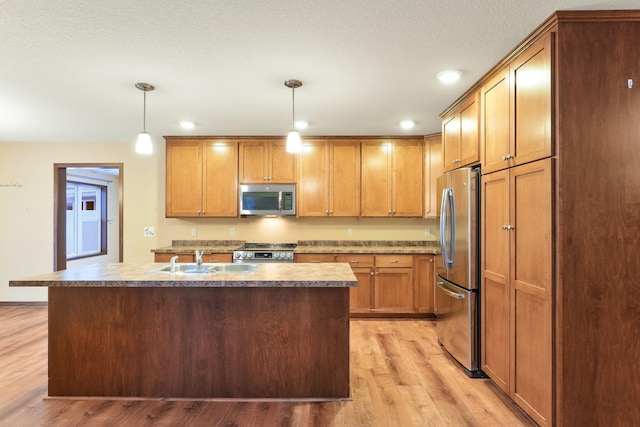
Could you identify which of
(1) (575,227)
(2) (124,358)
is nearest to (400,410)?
(1) (575,227)

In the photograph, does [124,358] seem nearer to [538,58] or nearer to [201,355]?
[201,355]

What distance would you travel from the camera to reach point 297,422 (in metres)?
2.25

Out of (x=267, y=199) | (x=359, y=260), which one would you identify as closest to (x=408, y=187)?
(x=359, y=260)

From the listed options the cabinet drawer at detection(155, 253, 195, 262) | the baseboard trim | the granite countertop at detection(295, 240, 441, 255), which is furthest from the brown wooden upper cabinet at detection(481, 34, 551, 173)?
the baseboard trim

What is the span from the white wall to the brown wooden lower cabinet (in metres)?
0.64

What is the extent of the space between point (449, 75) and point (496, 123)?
1.65 feet

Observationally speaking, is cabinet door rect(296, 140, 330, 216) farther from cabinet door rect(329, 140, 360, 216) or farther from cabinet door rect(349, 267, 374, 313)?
cabinet door rect(349, 267, 374, 313)

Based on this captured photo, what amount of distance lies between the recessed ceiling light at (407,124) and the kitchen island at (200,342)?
90.5 inches

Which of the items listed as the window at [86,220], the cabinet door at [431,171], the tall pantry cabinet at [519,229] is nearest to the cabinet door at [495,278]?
the tall pantry cabinet at [519,229]

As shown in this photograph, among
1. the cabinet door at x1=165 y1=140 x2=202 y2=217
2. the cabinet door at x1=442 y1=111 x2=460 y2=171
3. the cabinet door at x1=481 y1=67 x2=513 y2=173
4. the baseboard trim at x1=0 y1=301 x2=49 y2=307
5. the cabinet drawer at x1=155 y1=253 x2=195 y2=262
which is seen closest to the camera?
the cabinet door at x1=481 y1=67 x2=513 y2=173

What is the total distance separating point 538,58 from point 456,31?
0.49 meters

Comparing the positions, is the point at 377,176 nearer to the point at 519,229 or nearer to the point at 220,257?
the point at 220,257

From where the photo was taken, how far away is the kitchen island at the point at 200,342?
8.21 feet

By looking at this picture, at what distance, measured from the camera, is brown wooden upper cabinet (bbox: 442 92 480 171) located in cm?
294
